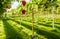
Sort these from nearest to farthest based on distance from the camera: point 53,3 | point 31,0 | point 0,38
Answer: point 0,38 < point 31,0 < point 53,3

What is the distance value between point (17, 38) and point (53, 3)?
736 cm

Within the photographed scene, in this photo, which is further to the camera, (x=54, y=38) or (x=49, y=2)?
(x=49, y=2)

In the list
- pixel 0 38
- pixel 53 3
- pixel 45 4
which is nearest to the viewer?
pixel 0 38

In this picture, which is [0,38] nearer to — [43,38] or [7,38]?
[7,38]

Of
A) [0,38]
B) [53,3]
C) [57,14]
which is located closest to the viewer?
[0,38]

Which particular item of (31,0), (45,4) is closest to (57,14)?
(45,4)

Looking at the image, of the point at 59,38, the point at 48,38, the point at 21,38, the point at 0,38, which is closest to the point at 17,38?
the point at 21,38

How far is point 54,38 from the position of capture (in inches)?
479

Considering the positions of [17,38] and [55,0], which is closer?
[17,38]

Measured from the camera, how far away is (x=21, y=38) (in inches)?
473

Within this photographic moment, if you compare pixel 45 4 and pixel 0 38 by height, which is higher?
pixel 45 4

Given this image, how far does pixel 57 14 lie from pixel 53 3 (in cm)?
4699

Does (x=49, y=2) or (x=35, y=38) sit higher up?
(x=49, y=2)

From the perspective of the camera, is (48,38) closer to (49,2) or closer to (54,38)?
(54,38)
